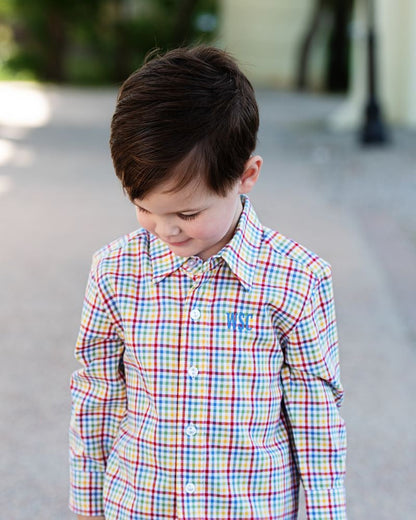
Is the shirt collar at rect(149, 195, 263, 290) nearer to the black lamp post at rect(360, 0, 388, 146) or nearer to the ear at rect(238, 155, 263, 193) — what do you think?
the ear at rect(238, 155, 263, 193)

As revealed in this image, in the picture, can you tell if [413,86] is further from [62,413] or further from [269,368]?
[269,368]

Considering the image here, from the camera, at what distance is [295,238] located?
20.0 ft

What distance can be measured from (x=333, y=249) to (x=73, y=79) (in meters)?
18.3

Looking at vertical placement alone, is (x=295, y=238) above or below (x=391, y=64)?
below

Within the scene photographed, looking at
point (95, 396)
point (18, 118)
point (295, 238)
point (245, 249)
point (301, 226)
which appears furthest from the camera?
point (18, 118)

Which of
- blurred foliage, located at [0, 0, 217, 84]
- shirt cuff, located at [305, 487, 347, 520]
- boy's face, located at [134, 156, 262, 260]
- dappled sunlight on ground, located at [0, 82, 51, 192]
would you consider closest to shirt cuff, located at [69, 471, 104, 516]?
shirt cuff, located at [305, 487, 347, 520]

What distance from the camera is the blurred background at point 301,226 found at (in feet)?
10.6

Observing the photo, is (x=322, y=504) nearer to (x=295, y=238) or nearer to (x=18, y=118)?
(x=295, y=238)

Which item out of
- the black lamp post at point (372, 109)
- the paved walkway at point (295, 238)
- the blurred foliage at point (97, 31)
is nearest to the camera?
the paved walkway at point (295, 238)

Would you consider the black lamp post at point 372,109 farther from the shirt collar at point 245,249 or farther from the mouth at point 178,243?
the mouth at point 178,243

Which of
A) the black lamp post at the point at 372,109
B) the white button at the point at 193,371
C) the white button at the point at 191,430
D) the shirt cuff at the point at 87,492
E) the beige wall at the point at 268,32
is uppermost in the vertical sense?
the beige wall at the point at 268,32

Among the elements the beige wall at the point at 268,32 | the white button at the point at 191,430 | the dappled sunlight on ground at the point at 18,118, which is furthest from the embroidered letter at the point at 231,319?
the beige wall at the point at 268,32

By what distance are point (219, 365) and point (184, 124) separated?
0.49m

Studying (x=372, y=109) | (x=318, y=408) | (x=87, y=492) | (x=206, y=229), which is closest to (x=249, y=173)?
(x=206, y=229)
